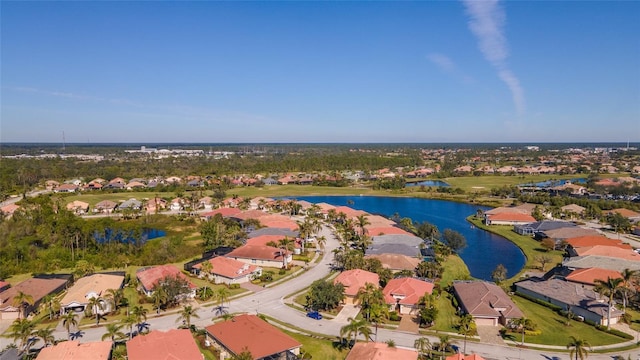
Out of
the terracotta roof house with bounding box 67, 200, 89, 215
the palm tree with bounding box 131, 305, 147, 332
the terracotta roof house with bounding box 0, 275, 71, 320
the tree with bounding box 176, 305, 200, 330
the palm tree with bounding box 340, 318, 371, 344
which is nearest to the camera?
the palm tree with bounding box 340, 318, 371, 344

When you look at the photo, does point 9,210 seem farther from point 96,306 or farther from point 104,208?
point 96,306

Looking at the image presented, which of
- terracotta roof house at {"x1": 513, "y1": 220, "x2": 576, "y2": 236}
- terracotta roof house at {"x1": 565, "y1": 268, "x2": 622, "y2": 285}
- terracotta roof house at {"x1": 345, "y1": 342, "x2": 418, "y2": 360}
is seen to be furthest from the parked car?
terracotta roof house at {"x1": 513, "y1": 220, "x2": 576, "y2": 236}

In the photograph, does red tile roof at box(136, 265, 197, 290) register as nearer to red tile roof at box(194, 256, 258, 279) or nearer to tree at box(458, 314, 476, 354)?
red tile roof at box(194, 256, 258, 279)

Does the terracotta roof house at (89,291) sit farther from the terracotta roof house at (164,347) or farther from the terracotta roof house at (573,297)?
the terracotta roof house at (573,297)

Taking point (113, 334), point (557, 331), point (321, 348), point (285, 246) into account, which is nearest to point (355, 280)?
point (321, 348)

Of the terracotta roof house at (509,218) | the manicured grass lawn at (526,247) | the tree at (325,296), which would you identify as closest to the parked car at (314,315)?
the tree at (325,296)
